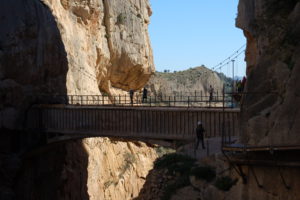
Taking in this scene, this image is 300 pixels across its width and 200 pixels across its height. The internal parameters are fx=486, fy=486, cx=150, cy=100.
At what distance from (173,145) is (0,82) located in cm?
1069

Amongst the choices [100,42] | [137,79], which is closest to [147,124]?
[100,42]

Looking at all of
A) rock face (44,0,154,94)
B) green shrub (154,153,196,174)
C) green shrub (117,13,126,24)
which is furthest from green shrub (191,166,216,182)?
green shrub (117,13,126,24)

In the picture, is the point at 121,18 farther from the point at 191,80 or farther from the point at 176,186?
the point at 191,80

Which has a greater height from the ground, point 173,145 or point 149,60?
point 149,60

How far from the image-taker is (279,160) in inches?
417

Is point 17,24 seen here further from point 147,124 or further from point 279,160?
point 279,160

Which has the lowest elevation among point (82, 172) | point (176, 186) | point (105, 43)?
point (82, 172)

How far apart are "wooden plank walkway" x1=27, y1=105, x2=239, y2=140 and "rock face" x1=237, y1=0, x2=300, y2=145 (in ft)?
25.9

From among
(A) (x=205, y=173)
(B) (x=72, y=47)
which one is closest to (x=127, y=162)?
(B) (x=72, y=47)

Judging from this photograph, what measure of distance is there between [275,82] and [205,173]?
22.2 ft

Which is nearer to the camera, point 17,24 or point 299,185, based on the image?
point 299,185

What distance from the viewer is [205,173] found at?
17.5 m

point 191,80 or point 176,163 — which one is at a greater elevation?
point 191,80

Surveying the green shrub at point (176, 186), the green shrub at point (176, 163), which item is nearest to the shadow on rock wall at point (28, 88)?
the green shrub at point (176, 163)
